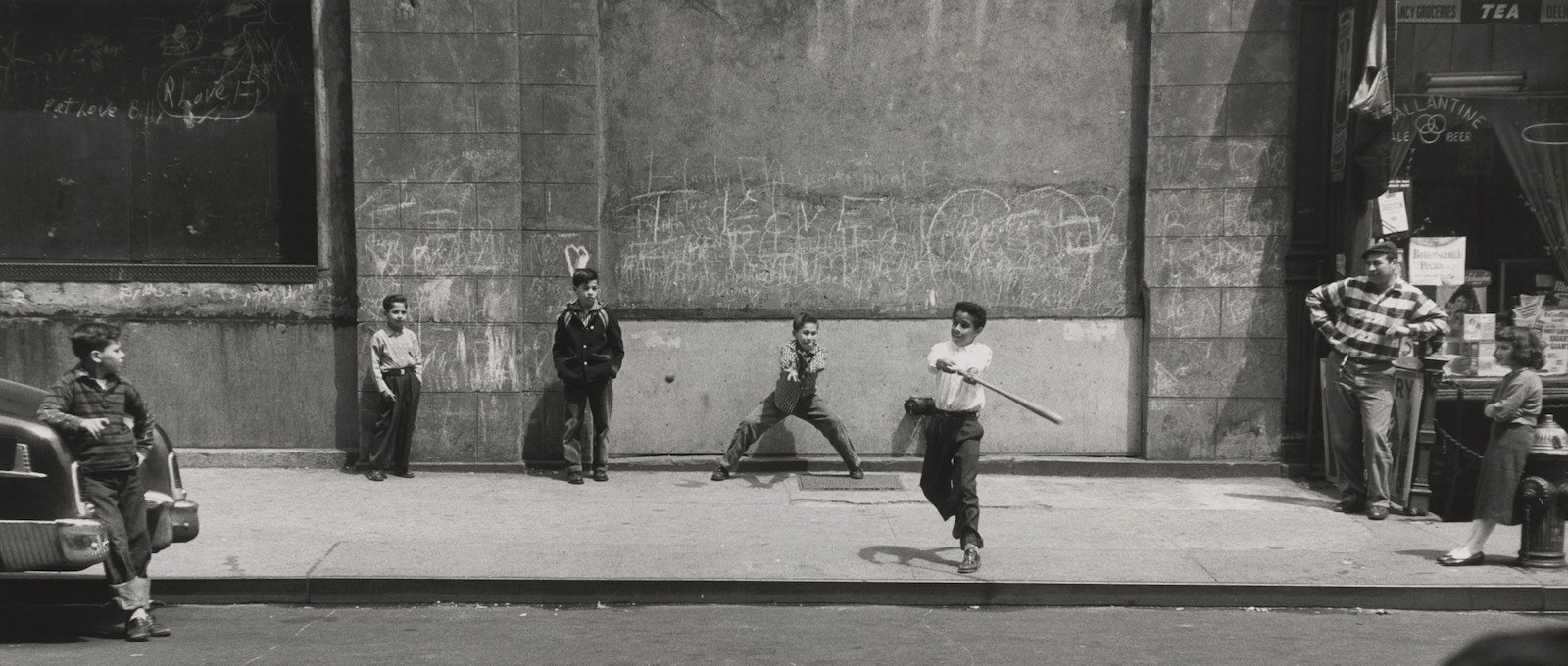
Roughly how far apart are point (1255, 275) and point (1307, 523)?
233cm

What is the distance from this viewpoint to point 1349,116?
33.8 feet

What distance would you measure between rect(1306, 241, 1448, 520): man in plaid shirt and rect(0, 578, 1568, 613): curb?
1.98 meters

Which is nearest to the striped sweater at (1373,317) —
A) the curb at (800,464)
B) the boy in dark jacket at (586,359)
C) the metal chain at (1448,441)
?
the metal chain at (1448,441)

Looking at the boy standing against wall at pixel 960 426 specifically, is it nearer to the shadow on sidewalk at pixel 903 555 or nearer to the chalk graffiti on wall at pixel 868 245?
the shadow on sidewalk at pixel 903 555

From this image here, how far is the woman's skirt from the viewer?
820 centimetres

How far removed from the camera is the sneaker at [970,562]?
8.01m

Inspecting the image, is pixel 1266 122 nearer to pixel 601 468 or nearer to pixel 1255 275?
pixel 1255 275

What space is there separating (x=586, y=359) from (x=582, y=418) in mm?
533

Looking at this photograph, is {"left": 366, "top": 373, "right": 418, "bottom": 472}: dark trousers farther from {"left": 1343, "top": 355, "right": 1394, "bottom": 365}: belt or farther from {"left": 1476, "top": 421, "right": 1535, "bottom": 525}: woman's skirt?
{"left": 1476, "top": 421, "right": 1535, "bottom": 525}: woman's skirt

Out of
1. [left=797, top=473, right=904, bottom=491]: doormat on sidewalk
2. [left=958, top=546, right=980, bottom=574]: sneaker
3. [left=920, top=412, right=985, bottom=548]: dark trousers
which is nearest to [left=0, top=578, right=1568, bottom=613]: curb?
[left=958, top=546, right=980, bottom=574]: sneaker

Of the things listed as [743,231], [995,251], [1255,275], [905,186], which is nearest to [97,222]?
[743,231]

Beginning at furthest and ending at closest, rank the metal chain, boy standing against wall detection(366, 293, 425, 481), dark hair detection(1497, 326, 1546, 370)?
boy standing against wall detection(366, 293, 425, 481)
the metal chain
dark hair detection(1497, 326, 1546, 370)

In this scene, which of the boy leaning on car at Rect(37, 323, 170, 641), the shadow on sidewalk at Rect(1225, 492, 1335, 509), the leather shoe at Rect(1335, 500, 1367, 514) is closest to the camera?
the boy leaning on car at Rect(37, 323, 170, 641)

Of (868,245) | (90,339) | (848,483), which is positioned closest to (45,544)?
(90,339)
